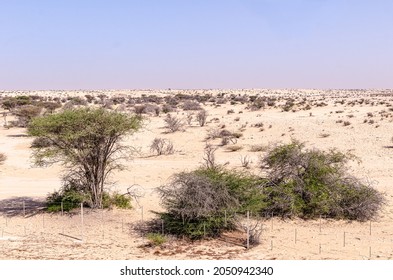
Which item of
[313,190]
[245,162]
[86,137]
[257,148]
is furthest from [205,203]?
[257,148]

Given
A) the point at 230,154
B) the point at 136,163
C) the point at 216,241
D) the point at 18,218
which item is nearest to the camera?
the point at 216,241

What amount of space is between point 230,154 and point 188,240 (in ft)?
52.4

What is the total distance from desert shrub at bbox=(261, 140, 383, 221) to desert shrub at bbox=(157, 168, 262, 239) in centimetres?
168

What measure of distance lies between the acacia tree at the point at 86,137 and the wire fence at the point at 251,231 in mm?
1155

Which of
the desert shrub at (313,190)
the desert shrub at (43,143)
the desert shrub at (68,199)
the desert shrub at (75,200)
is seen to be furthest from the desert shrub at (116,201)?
the desert shrub at (313,190)

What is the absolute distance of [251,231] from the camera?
42.7ft

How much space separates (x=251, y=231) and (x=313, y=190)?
3.67 metres

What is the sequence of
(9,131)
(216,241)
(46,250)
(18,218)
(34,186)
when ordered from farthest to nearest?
(9,131) < (34,186) < (18,218) < (216,241) < (46,250)

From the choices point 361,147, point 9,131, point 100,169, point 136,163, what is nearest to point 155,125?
point 9,131

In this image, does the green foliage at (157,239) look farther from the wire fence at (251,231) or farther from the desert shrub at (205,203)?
the desert shrub at (205,203)

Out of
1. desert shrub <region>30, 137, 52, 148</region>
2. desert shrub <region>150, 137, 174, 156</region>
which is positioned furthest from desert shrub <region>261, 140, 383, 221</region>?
desert shrub <region>150, 137, 174, 156</region>

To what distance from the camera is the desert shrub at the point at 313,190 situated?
49.9 feet

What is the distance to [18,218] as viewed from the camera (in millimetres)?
15539
